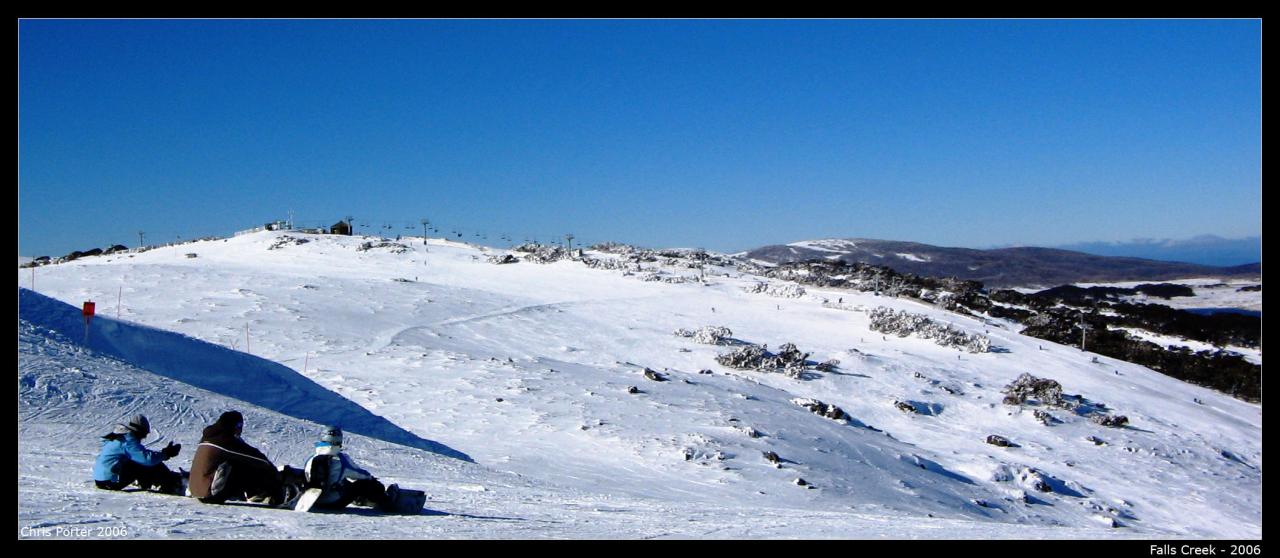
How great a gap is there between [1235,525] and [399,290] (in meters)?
27.8

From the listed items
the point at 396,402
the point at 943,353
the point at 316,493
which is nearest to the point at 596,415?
the point at 396,402

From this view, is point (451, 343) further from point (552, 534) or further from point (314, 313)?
point (552, 534)

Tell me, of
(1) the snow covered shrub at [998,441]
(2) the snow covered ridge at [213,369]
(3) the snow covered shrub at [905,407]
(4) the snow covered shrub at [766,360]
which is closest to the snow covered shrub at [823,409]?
(3) the snow covered shrub at [905,407]

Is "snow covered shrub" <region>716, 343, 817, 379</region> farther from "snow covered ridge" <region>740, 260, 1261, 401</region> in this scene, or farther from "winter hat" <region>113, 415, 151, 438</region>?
"winter hat" <region>113, 415, 151, 438</region>

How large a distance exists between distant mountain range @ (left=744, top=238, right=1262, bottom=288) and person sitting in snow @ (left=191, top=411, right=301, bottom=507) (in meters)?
74.5

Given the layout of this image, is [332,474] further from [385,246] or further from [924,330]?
[385,246]

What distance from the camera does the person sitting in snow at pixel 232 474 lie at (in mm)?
7934

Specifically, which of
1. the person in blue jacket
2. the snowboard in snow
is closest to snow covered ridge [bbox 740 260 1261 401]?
the snowboard in snow

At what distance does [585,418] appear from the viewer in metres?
18.5

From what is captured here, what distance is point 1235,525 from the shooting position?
17844mm

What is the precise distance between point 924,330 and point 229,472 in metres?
29.4

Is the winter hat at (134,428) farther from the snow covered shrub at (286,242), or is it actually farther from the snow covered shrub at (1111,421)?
the snow covered shrub at (286,242)

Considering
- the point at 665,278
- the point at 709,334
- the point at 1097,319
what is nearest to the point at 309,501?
the point at 709,334

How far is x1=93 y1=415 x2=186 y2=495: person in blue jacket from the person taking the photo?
835 centimetres
